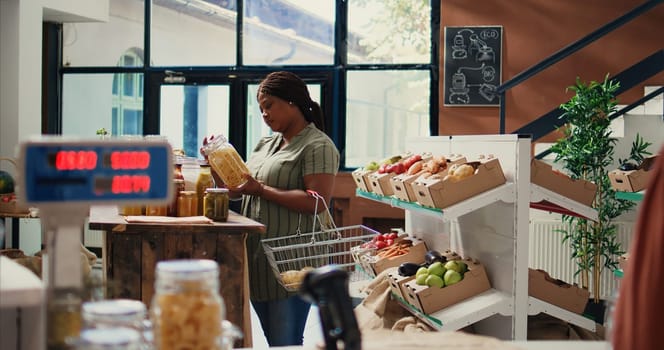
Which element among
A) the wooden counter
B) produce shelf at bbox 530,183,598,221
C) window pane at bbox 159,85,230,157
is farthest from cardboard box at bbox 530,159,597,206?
window pane at bbox 159,85,230,157

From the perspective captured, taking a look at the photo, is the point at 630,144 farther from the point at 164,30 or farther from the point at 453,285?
the point at 164,30

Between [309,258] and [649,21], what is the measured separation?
512 cm

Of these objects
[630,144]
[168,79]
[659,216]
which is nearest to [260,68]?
[168,79]

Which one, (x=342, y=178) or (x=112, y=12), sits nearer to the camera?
(x=342, y=178)

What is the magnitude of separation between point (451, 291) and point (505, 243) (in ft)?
1.02

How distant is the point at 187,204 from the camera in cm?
376

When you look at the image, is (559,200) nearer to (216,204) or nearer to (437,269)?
(437,269)

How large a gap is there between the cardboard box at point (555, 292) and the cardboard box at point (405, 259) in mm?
891

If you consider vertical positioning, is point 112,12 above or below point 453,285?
above

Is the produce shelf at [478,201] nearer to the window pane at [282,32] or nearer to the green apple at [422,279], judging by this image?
the green apple at [422,279]

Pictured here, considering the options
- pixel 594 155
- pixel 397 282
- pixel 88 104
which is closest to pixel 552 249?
pixel 594 155

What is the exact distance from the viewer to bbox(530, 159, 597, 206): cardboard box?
3629 millimetres

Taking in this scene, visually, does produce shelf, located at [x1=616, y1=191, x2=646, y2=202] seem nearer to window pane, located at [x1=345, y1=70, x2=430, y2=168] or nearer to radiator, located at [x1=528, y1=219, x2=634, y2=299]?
radiator, located at [x1=528, y1=219, x2=634, y2=299]

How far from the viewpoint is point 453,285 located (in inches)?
147
